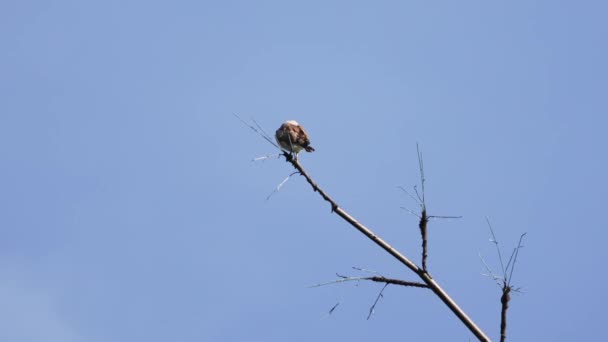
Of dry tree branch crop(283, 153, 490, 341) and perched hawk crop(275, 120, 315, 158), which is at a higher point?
perched hawk crop(275, 120, 315, 158)

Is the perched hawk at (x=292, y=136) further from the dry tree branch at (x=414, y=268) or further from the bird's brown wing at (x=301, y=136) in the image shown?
the dry tree branch at (x=414, y=268)

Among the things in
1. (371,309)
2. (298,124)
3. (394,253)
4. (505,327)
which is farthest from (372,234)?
(298,124)

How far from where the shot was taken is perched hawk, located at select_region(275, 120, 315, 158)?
12367 millimetres

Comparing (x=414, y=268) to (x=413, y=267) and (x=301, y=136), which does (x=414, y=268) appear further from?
(x=301, y=136)

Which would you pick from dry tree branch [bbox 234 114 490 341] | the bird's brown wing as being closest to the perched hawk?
the bird's brown wing

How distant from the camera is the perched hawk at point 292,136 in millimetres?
12367

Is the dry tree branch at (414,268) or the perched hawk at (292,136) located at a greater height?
the perched hawk at (292,136)

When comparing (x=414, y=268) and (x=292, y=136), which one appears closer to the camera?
(x=414, y=268)

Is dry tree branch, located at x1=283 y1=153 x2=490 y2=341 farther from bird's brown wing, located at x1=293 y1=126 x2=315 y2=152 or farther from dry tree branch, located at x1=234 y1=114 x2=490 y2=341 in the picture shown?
bird's brown wing, located at x1=293 y1=126 x2=315 y2=152

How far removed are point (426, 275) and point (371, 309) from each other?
926mm

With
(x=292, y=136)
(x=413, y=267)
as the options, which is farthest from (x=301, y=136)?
(x=413, y=267)

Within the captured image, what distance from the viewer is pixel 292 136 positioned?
40.7 ft

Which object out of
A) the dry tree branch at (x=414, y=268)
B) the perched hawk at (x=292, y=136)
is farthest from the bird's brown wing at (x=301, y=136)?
the dry tree branch at (x=414, y=268)

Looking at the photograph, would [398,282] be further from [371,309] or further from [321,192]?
[321,192]
